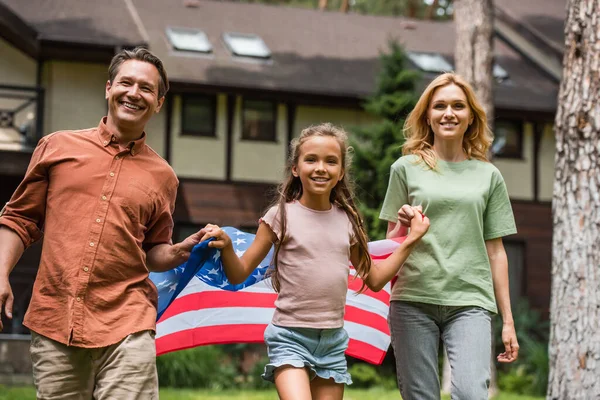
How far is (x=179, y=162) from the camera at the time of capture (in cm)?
2053

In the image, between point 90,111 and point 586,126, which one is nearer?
point 586,126

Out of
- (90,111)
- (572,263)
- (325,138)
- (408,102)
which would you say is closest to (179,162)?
(90,111)

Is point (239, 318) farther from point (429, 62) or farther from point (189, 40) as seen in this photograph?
point (429, 62)

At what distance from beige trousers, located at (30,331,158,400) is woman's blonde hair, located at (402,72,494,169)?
1980mm

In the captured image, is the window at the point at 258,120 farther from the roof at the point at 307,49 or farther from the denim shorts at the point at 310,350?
the denim shorts at the point at 310,350

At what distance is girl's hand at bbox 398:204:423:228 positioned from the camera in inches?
200

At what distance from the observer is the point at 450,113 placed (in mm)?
5320

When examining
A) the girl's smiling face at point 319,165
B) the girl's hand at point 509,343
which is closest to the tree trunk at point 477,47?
the girl's hand at point 509,343

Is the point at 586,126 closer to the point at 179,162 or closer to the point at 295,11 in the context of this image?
the point at 179,162

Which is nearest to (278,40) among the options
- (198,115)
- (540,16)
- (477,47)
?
(198,115)

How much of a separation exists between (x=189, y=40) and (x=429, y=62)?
577 centimetres

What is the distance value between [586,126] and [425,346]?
2959mm

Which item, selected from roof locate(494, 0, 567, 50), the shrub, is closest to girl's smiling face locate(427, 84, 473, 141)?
the shrub

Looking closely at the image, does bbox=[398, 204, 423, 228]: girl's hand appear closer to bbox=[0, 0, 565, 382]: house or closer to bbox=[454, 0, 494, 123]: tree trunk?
bbox=[454, 0, 494, 123]: tree trunk
